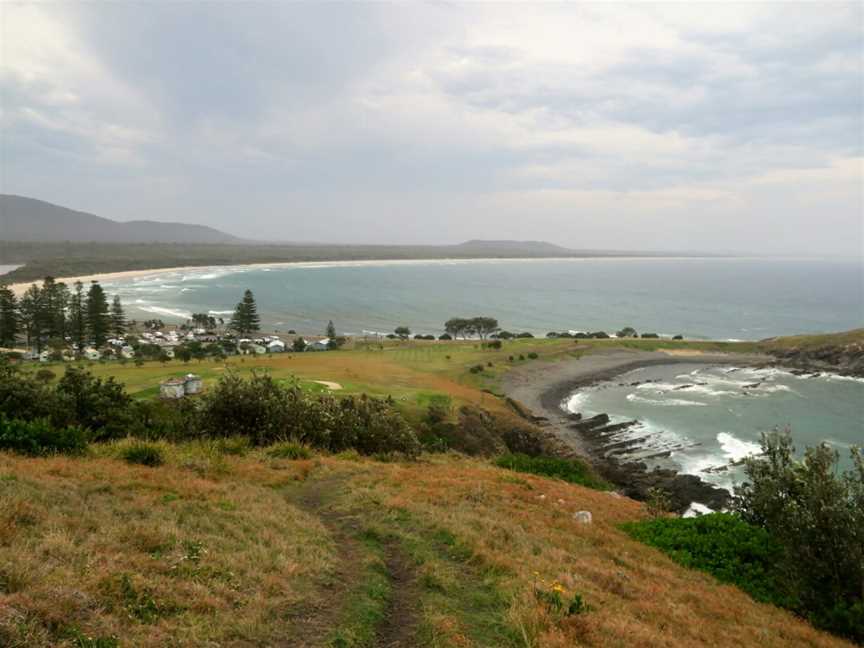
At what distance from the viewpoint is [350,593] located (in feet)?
27.0

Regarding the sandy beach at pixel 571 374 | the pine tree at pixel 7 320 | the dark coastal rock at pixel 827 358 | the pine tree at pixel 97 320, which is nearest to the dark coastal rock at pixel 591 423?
the sandy beach at pixel 571 374

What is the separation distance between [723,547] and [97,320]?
86707 mm

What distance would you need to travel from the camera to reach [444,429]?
36.0 m

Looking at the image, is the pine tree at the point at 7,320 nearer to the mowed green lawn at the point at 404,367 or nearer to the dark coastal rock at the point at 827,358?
the mowed green lawn at the point at 404,367

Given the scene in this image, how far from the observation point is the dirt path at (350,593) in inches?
275

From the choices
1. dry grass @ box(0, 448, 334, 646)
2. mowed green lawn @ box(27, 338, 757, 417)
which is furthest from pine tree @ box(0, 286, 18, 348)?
dry grass @ box(0, 448, 334, 646)

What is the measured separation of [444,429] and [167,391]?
18160 millimetres

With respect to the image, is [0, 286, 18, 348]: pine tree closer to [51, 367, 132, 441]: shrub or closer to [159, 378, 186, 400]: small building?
[159, 378, 186, 400]: small building

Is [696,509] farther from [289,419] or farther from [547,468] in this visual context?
[289,419]

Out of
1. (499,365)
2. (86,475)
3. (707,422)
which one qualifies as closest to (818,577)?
(86,475)

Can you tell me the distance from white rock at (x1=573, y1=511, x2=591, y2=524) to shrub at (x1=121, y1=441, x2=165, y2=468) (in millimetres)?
11827

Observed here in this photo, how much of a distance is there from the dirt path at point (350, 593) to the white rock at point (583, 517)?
21.6 ft

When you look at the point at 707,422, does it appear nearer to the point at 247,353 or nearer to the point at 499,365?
the point at 499,365

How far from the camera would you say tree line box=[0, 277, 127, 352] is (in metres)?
74.1
